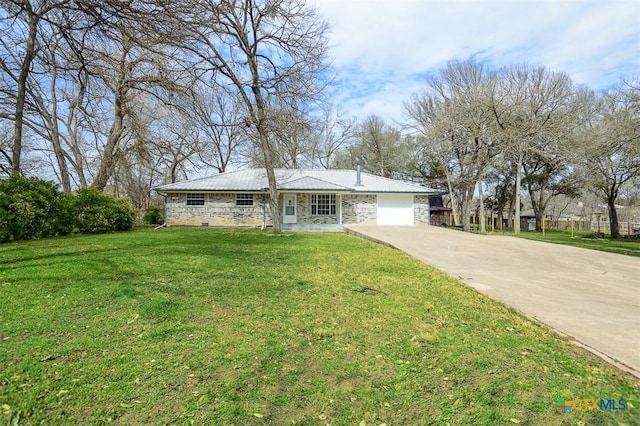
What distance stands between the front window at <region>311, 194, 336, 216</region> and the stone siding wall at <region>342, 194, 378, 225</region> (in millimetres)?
919

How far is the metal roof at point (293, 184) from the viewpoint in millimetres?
19422

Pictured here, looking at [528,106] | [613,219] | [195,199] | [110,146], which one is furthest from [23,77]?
[613,219]

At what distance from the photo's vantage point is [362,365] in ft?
8.78

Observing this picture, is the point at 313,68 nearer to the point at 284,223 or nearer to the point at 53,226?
the point at 284,223

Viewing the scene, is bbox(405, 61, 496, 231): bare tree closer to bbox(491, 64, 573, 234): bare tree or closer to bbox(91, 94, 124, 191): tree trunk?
bbox(491, 64, 573, 234): bare tree

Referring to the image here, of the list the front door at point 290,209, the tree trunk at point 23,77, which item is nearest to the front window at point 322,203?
the front door at point 290,209

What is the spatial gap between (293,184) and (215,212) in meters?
4.96

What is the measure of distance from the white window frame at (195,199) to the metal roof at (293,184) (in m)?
0.52

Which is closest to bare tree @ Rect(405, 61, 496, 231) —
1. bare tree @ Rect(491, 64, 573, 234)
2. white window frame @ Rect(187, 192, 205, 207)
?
bare tree @ Rect(491, 64, 573, 234)

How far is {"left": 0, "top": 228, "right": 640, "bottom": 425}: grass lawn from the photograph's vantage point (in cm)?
210

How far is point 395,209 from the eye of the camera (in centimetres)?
2111

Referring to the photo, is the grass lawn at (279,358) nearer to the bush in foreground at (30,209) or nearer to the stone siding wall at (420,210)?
the bush in foreground at (30,209)

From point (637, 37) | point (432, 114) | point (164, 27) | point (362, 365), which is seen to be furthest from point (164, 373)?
point (432, 114)

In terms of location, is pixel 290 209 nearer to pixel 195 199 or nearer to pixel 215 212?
pixel 215 212
